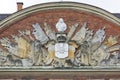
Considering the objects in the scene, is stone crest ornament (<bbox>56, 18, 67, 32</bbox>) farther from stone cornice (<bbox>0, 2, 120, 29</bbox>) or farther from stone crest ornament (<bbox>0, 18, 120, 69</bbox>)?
stone cornice (<bbox>0, 2, 120, 29</bbox>)

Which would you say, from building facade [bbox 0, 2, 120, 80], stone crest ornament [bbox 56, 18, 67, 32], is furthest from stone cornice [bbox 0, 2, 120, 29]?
stone crest ornament [bbox 56, 18, 67, 32]

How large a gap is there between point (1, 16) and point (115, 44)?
6577mm

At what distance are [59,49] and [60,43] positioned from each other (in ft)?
1.10

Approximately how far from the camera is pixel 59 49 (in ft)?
109

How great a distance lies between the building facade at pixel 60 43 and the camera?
1308 inches

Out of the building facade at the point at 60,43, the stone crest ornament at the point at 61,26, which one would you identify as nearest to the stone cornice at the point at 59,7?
the building facade at the point at 60,43

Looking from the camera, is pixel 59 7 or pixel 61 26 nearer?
pixel 61 26

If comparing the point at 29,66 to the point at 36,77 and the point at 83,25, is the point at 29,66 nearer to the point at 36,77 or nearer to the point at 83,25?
the point at 36,77

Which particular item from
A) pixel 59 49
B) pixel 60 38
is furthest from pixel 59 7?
pixel 59 49

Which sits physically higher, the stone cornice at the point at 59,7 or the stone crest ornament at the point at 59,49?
the stone cornice at the point at 59,7

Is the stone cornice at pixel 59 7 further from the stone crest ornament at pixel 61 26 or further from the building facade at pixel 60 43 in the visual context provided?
the stone crest ornament at pixel 61 26

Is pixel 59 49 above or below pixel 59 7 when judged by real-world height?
below

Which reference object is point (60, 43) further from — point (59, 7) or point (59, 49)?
point (59, 7)

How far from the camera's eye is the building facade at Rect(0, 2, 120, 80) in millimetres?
33219
